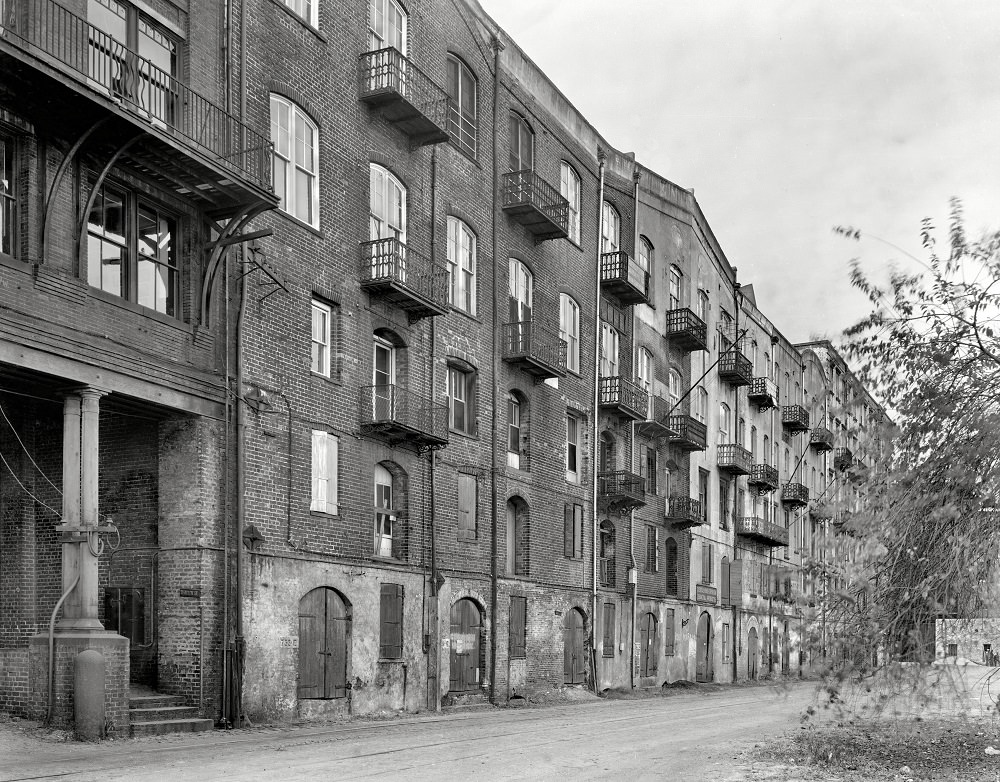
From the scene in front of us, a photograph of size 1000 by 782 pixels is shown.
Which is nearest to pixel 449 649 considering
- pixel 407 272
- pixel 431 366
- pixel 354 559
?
pixel 354 559

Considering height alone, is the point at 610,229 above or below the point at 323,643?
above

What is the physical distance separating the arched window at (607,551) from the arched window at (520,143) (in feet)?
36.3

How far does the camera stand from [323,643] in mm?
23359

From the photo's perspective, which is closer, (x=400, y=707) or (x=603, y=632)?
(x=400, y=707)

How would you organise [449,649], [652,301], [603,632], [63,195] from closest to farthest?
[63,195] → [449,649] → [603,632] → [652,301]

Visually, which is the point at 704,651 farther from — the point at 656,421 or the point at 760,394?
the point at 760,394

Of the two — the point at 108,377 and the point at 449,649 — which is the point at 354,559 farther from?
the point at 108,377

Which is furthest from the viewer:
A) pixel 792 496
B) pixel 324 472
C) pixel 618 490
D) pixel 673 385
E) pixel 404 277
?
pixel 792 496

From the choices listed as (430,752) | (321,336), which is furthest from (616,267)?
(430,752)

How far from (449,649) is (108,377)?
1214 cm

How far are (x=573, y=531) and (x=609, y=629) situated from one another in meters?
3.91

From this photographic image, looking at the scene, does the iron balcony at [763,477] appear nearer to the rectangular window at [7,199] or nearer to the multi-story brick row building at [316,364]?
the multi-story brick row building at [316,364]

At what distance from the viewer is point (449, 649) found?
27984mm

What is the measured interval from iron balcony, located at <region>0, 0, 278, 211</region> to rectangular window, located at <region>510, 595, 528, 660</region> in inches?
564
